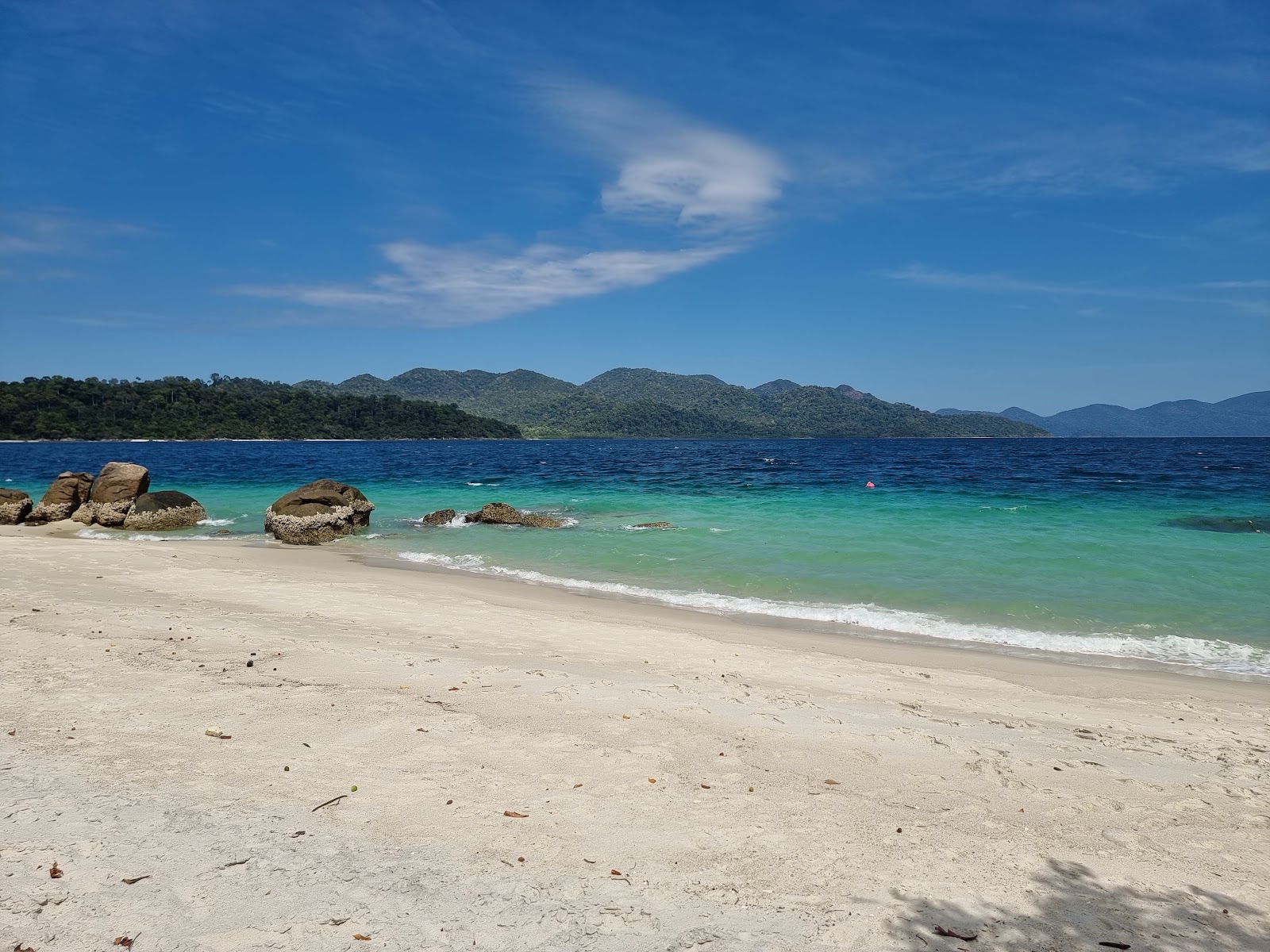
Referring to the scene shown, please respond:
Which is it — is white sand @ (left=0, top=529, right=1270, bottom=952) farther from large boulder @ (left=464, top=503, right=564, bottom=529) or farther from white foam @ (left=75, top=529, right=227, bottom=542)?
large boulder @ (left=464, top=503, right=564, bottom=529)

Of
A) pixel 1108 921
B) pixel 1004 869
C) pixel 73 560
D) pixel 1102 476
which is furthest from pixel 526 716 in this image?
pixel 1102 476

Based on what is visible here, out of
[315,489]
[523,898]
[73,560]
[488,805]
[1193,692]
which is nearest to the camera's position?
[523,898]

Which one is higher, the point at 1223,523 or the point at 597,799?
the point at 1223,523

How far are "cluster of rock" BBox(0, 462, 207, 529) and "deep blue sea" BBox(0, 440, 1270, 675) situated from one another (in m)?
0.99

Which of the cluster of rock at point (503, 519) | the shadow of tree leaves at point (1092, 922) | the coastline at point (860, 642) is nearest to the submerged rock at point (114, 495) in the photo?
the cluster of rock at point (503, 519)

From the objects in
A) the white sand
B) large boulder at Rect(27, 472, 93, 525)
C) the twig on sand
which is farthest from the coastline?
large boulder at Rect(27, 472, 93, 525)

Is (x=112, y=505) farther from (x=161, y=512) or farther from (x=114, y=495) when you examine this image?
(x=161, y=512)

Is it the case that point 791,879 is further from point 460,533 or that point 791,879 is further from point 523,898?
point 460,533

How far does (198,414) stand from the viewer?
15200 cm

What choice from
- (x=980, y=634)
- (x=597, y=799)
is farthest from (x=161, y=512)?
(x=980, y=634)

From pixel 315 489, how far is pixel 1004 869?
73.7ft

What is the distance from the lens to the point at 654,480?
44219 mm

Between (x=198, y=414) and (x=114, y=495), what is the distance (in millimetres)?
152583

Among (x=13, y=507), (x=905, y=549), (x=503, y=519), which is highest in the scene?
(x=13, y=507)
